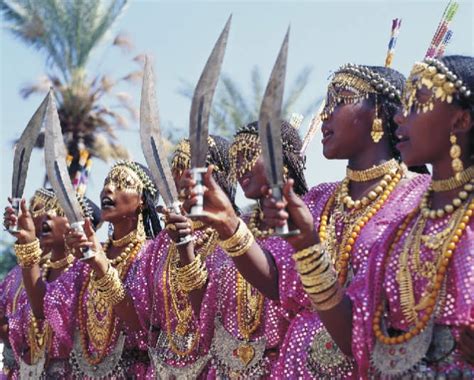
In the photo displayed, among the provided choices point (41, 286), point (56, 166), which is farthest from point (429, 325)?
point (41, 286)

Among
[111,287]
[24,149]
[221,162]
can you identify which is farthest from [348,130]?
[24,149]

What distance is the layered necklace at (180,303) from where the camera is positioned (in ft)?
17.7

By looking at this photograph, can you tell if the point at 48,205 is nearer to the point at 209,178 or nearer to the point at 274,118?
the point at 209,178

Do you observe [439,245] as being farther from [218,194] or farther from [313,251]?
[218,194]

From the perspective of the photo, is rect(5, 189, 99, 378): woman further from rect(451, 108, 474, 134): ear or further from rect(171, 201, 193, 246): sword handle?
rect(451, 108, 474, 134): ear

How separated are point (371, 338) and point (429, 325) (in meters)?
0.30

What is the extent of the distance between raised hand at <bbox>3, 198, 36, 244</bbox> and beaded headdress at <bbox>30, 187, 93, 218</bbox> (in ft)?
3.81

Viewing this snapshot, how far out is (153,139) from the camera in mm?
4484

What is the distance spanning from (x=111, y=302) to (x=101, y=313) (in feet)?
1.49

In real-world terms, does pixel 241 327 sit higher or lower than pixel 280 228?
lower

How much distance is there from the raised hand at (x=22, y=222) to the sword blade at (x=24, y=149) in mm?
114

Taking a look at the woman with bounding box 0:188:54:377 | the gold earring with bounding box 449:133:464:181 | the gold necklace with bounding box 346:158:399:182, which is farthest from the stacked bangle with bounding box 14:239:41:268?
the gold earring with bounding box 449:133:464:181

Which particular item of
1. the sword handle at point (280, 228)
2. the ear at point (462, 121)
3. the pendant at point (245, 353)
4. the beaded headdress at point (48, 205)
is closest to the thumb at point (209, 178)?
the sword handle at point (280, 228)

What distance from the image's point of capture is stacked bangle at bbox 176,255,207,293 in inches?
195
